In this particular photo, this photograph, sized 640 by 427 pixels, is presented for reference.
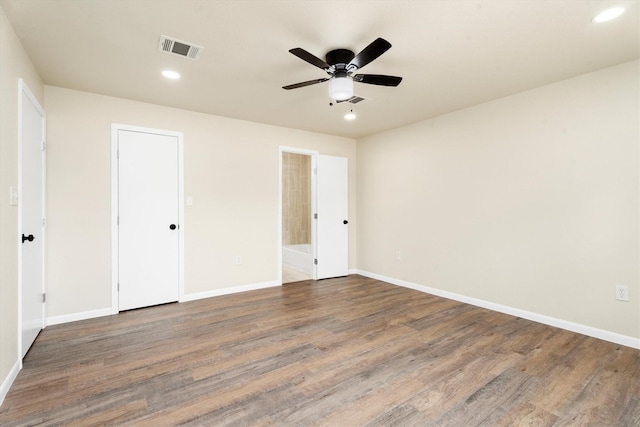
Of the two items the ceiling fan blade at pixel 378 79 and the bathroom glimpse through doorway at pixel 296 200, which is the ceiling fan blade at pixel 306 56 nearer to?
the ceiling fan blade at pixel 378 79

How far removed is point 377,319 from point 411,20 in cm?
273

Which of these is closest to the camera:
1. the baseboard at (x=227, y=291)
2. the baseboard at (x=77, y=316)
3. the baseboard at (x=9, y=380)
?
the baseboard at (x=9, y=380)

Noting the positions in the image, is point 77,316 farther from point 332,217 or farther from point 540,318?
point 540,318

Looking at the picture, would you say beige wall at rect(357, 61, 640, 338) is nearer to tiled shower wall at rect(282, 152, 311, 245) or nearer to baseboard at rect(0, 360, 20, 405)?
tiled shower wall at rect(282, 152, 311, 245)

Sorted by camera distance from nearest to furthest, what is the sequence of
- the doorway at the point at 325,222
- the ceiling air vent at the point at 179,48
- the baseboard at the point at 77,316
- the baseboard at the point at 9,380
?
the baseboard at the point at 9,380 → the ceiling air vent at the point at 179,48 → the baseboard at the point at 77,316 → the doorway at the point at 325,222

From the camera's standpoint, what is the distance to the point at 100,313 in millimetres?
3318

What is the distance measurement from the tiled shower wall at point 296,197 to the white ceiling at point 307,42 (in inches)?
137

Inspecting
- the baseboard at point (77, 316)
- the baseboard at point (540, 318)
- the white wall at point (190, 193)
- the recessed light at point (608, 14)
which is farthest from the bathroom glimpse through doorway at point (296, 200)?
the recessed light at point (608, 14)

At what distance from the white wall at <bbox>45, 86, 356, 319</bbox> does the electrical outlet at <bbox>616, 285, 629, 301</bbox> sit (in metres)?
3.50

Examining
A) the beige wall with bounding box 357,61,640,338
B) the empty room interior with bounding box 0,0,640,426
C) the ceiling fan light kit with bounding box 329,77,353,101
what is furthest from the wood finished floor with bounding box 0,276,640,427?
the ceiling fan light kit with bounding box 329,77,353,101

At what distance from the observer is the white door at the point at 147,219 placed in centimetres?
348

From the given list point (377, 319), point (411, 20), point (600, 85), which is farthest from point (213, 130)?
point (600, 85)

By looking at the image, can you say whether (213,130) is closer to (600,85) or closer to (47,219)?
(47,219)

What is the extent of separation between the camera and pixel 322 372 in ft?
7.14
